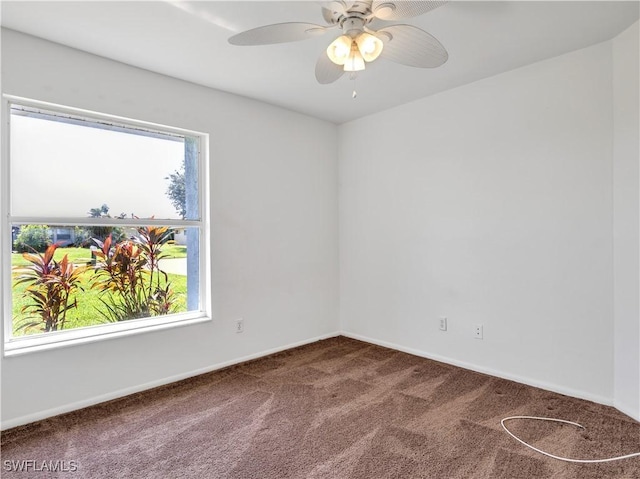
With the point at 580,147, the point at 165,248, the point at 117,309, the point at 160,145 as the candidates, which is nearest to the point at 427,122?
the point at 580,147

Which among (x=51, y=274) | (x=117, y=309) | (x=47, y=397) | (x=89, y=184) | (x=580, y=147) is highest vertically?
(x=580, y=147)

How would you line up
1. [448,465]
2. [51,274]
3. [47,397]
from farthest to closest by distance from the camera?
[51,274], [47,397], [448,465]

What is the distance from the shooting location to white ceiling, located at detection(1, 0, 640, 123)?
1959 millimetres

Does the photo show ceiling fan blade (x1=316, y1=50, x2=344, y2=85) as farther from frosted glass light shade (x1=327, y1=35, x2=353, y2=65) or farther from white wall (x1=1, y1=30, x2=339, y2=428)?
white wall (x1=1, y1=30, x2=339, y2=428)

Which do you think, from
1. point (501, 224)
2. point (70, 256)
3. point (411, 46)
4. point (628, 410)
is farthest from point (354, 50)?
point (628, 410)

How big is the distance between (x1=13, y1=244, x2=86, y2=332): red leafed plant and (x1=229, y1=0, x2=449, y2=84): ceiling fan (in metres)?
1.94

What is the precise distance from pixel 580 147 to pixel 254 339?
305 cm

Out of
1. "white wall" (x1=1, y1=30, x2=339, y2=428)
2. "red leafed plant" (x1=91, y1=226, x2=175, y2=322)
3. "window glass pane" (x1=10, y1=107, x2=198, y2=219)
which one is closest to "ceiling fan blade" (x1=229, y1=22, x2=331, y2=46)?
"white wall" (x1=1, y1=30, x2=339, y2=428)

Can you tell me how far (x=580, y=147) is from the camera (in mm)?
2465

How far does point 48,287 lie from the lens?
2445 mm

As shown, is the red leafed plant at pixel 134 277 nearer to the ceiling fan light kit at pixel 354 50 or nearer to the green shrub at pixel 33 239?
the green shrub at pixel 33 239

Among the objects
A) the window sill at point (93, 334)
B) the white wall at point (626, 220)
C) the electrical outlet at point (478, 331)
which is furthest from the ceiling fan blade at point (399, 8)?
the window sill at point (93, 334)

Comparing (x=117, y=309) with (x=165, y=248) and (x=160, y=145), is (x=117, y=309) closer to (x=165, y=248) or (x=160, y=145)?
(x=165, y=248)

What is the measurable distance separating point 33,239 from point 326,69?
220cm
